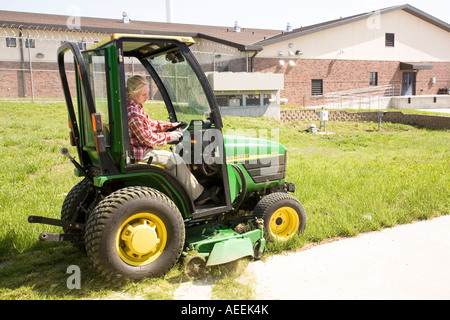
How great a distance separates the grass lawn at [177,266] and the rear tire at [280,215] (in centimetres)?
14

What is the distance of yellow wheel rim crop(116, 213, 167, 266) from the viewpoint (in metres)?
3.71

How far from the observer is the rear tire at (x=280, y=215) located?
15.7 ft

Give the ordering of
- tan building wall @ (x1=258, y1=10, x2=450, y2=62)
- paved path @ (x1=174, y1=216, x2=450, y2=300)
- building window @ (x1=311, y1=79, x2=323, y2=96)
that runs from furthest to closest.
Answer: building window @ (x1=311, y1=79, x2=323, y2=96)
tan building wall @ (x1=258, y1=10, x2=450, y2=62)
paved path @ (x1=174, y1=216, x2=450, y2=300)

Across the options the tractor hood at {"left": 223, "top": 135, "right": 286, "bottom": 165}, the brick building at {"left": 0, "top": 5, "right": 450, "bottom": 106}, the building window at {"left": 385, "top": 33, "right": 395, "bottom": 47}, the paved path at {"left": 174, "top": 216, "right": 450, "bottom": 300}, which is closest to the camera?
the paved path at {"left": 174, "top": 216, "right": 450, "bottom": 300}

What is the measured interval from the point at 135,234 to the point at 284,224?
203 centimetres

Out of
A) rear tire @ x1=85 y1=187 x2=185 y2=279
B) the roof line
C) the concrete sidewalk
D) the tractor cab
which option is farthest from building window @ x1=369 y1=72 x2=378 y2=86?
rear tire @ x1=85 y1=187 x2=185 y2=279

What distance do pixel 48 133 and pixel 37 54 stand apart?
21449 millimetres

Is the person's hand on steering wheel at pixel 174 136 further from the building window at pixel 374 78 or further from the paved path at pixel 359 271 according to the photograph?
the building window at pixel 374 78

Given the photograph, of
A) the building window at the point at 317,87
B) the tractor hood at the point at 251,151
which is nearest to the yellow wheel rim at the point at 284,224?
the tractor hood at the point at 251,151

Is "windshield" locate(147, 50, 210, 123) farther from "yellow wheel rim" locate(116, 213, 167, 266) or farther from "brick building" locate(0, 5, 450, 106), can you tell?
"brick building" locate(0, 5, 450, 106)

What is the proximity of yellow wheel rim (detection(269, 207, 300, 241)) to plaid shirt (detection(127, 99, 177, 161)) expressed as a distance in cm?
169

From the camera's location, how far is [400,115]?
2214 cm

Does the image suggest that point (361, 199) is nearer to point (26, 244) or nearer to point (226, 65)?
point (26, 244)

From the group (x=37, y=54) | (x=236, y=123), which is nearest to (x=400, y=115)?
(x=236, y=123)
